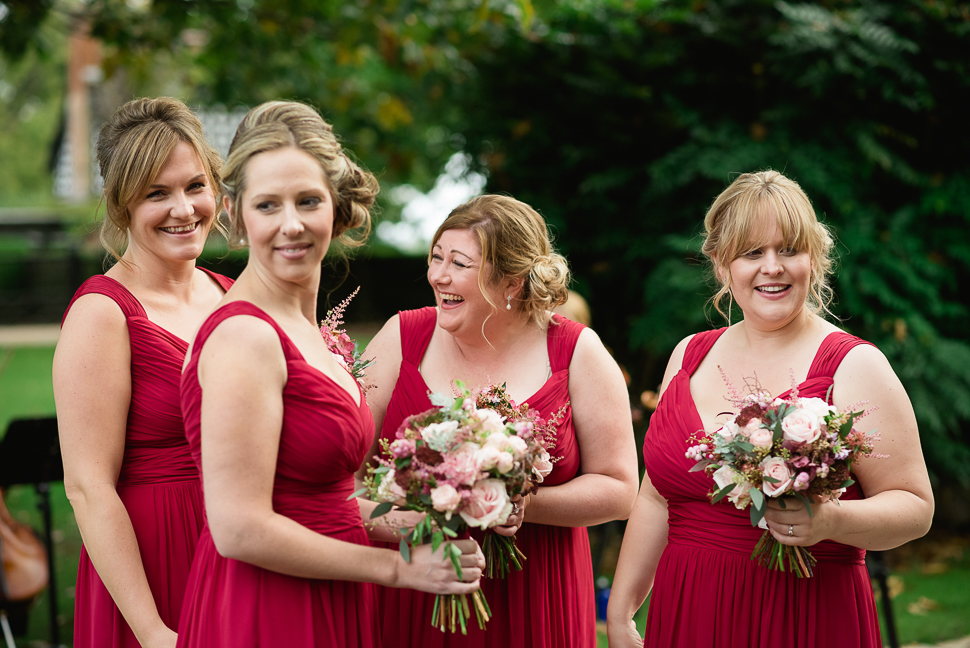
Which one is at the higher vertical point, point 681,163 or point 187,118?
point 681,163

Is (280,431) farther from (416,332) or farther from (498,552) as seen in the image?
(416,332)

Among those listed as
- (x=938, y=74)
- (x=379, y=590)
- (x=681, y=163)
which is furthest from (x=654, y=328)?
(x=379, y=590)

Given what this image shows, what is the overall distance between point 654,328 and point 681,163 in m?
1.34

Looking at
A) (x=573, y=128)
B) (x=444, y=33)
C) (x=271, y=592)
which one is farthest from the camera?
(x=444, y=33)

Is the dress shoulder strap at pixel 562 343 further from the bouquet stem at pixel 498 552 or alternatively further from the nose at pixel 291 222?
the nose at pixel 291 222

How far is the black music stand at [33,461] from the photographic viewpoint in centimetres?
471

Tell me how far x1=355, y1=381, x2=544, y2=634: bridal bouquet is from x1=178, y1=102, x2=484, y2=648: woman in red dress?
8cm

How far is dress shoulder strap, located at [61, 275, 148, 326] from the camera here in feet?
8.98

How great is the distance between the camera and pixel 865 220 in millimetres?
6102

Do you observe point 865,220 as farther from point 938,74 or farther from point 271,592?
point 271,592

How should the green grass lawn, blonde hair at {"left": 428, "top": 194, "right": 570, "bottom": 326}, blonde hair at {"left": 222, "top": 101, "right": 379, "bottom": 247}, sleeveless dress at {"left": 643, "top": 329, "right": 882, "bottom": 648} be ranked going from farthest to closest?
the green grass lawn < blonde hair at {"left": 428, "top": 194, "right": 570, "bottom": 326} < sleeveless dress at {"left": 643, "top": 329, "right": 882, "bottom": 648} < blonde hair at {"left": 222, "top": 101, "right": 379, "bottom": 247}

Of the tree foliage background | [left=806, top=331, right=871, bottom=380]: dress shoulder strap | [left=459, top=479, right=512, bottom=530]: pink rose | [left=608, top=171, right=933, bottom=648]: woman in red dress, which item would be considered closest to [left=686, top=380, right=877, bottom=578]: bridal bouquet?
[left=608, top=171, right=933, bottom=648]: woman in red dress

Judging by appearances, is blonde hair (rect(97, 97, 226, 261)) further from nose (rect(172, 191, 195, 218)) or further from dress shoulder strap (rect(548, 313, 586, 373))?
dress shoulder strap (rect(548, 313, 586, 373))

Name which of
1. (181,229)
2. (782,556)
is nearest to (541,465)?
(782,556)
